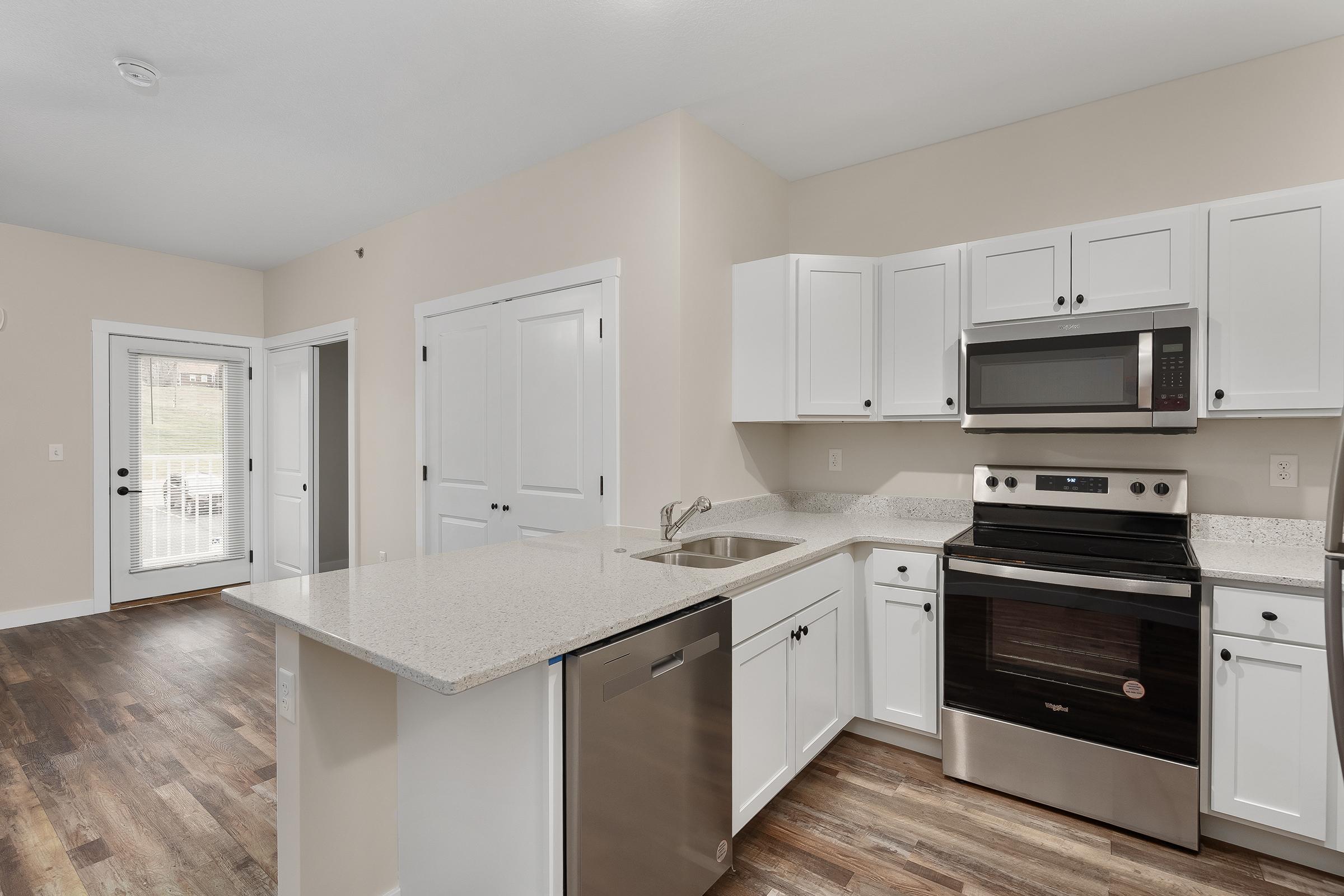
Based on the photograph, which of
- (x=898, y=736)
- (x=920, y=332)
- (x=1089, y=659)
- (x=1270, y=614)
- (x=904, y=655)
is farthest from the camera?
(x=920, y=332)

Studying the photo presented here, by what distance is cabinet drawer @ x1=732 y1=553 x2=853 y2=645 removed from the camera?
1.88m

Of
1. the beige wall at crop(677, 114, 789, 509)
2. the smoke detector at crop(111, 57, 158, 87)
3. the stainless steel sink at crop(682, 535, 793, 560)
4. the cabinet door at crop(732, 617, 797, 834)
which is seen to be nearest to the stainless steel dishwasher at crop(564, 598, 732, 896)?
the cabinet door at crop(732, 617, 797, 834)

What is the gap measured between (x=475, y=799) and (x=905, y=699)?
69.7 inches

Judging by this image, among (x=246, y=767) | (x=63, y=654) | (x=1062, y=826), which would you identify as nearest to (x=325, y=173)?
(x=246, y=767)

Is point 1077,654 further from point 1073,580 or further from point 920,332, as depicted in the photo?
point 920,332

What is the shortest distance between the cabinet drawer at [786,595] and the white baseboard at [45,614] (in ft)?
16.9

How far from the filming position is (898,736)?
105 inches

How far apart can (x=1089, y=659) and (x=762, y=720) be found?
3.66ft

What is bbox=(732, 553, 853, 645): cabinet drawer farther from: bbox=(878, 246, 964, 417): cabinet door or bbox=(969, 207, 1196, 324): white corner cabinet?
bbox=(969, 207, 1196, 324): white corner cabinet

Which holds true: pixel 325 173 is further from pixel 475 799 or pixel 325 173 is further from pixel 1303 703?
pixel 1303 703

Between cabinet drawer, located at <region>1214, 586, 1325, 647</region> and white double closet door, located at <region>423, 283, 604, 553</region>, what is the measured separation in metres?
2.31

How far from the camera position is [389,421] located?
424cm

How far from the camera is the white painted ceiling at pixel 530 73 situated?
2.14 m

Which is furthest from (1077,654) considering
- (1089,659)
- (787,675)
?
(787,675)
